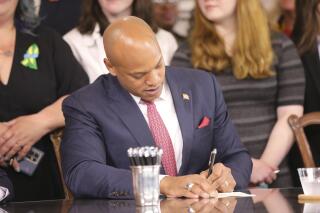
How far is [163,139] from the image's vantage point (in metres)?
3.52

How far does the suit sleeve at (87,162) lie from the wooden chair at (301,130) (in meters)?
1.24

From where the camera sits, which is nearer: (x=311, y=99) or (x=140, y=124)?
(x=140, y=124)

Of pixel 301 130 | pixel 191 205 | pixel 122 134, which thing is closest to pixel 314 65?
pixel 301 130

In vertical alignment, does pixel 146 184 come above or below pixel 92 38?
below

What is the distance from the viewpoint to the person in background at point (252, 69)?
4531 millimetres

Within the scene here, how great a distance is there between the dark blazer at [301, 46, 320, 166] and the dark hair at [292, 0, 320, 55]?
47 millimetres

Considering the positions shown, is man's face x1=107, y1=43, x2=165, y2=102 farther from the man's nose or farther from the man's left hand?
the man's left hand

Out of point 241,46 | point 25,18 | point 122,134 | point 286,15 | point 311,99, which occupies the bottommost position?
point 311,99

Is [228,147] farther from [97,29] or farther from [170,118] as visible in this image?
[97,29]

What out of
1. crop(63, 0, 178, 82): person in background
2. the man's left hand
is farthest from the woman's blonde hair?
the man's left hand

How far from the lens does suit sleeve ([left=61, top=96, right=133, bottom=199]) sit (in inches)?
129

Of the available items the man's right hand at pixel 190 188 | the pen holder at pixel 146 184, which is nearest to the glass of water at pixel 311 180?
the man's right hand at pixel 190 188

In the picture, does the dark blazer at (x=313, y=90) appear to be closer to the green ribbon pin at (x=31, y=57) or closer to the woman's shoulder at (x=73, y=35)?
the woman's shoulder at (x=73, y=35)

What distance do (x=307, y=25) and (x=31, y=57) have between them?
5.22ft
